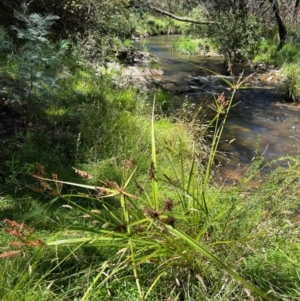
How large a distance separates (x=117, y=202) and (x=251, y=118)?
5.68 m

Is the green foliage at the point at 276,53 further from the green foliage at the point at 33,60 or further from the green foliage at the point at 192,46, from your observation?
Answer: the green foliage at the point at 33,60

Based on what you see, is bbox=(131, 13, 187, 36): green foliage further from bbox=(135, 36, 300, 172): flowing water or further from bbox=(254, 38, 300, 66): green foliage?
bbox=(135, 36, 300, 172): flowing water

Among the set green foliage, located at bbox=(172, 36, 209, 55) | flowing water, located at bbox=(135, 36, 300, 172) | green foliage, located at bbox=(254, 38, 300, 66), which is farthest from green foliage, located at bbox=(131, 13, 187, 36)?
flowing water, located at bbox=(135, 36, 300, 172)

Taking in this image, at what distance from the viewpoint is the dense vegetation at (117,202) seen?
1.92 m

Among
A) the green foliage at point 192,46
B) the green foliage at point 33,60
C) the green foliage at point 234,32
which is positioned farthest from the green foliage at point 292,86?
the green foliage at point 192,46

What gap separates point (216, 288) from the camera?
6.67 ft

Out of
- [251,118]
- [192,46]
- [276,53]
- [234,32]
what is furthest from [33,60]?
[192,46]

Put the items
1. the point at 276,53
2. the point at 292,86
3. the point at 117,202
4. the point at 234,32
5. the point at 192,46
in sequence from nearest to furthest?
1. the point at 117,202
2. the point at 292,86
3. the point at 234,32
4. the point at 276,53
5. the point at 192,46

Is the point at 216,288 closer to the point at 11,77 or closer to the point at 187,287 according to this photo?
the point at 187,287

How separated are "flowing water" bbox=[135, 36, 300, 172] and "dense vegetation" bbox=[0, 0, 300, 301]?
3.34ft

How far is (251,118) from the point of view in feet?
26.1

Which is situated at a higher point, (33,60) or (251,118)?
(33,60)

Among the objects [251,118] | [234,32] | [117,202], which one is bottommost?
[251,118]

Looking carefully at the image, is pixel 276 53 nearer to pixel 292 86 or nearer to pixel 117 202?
pixel 292 86
